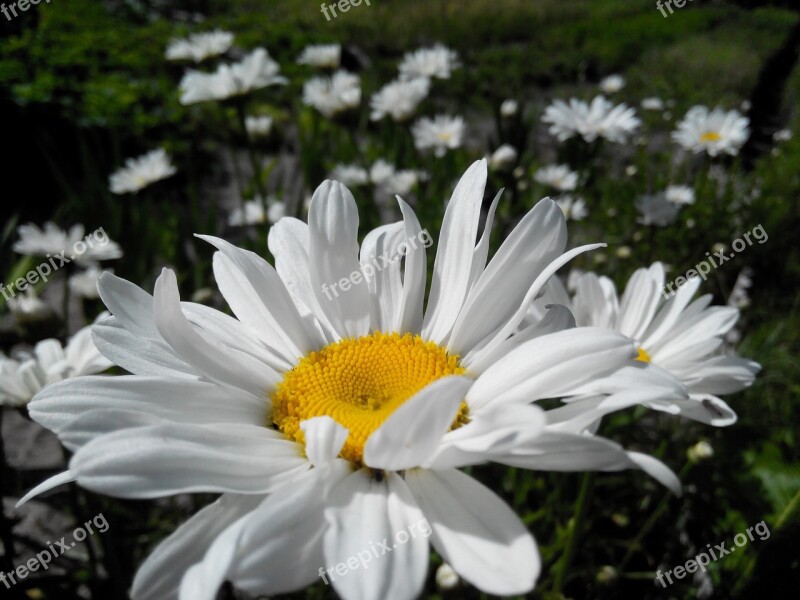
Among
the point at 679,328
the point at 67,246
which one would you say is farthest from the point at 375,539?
the point at 67,246

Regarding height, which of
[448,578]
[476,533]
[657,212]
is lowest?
[448,578]

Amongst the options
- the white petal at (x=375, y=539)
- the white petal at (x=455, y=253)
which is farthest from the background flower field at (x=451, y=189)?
the white petal at (x=375, y=539)

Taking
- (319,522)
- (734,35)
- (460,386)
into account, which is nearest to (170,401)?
(319,522)

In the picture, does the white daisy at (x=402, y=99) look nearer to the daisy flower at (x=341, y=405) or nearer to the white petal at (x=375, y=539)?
the daisy flower at (x=341, y=405)

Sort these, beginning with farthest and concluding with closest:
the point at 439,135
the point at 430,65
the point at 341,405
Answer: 1. the point at 430,65
2. the point at 439,135
3. the point at 341,405

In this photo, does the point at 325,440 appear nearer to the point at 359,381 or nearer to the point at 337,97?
the point at 359,381

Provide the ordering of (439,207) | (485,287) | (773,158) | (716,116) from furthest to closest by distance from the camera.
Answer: (773,158) → (716,116) → (439,207) → (485,287)

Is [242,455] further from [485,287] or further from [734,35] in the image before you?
[734,35]

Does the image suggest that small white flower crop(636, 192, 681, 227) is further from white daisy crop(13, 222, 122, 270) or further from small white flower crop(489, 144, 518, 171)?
white daisy crop(13, 222, 122, 270)
